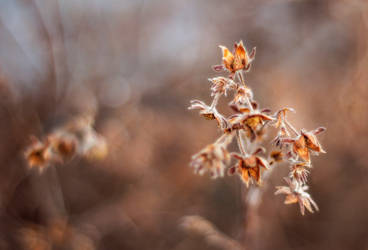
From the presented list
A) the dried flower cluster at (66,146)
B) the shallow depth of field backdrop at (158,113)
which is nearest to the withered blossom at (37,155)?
the dried flower cluster at (66,146)

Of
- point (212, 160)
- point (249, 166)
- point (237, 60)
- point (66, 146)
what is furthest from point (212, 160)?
point (66, 146)

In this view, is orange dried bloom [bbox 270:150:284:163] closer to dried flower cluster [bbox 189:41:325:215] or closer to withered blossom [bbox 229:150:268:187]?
dried flower cluster [bbox 189:41:325:215]

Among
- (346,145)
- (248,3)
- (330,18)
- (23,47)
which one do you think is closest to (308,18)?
(330,18)

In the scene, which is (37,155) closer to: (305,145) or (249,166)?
(249,166)

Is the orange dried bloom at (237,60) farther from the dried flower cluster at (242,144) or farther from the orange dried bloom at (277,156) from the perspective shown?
the orange dried bloom at (277,156)

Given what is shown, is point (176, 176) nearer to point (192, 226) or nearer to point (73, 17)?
point (192, 226)
